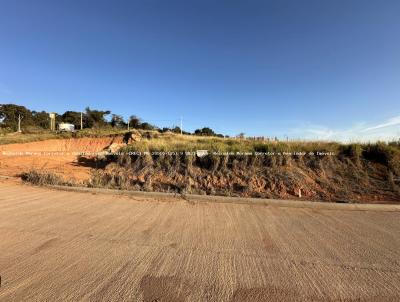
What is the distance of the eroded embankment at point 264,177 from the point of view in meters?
8.36

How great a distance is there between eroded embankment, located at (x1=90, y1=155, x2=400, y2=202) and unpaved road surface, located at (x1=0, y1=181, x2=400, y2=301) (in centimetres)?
214

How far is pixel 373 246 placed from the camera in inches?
163

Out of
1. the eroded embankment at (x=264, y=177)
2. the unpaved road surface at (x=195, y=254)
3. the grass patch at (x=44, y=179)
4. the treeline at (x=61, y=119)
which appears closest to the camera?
the unpaved road surface at (x=195, y=254)

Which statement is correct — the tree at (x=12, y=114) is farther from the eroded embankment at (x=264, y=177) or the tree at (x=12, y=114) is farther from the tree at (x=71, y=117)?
the eroded embankment at (x=264, y=177)

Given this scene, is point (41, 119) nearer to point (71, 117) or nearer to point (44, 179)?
point (71, 117)

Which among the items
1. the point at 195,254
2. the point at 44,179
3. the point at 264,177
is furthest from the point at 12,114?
the point at 195,254

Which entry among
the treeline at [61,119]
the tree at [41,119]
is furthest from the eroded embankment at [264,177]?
the tree at [41,119]

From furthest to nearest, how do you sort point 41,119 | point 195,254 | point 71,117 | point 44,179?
point 41,119 < point 71,117 < point 44,179 < point 195,254

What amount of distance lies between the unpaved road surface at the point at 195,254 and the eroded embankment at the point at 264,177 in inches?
84.3

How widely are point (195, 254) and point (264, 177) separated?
5.89 meters

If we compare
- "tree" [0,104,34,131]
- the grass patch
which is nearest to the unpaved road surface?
the grass patch

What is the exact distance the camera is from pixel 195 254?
12.3 ft

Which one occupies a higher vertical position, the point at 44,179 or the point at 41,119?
the point at 41,119

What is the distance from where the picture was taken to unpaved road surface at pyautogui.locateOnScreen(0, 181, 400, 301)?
2.84 meters
